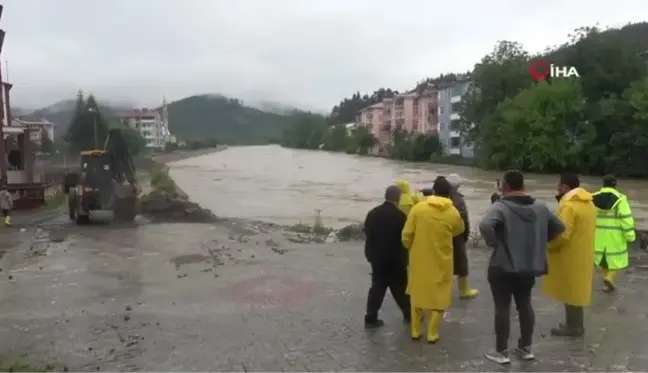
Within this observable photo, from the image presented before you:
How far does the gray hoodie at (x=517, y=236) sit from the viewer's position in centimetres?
573

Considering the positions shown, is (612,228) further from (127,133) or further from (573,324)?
(127,133)

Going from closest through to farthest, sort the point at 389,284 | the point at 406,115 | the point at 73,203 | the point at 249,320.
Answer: the point at 389,284, the point at 249,320, the point at 73,203, the point at 406,115

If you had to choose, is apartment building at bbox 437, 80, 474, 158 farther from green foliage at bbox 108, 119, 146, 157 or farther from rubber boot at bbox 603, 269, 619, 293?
rubber boot at bbox 603, 269, 619, 293

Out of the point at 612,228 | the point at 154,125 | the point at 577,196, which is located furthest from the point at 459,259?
the point at 154,125

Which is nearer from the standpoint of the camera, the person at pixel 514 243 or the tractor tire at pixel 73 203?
the person at pixel 514 243

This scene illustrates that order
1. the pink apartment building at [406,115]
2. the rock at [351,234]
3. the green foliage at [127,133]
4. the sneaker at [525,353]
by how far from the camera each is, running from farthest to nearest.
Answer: the pink apartment building at [406,115] → the green foliage at [127,133] → the rock at [351,234] → the sneaker at [525,353]

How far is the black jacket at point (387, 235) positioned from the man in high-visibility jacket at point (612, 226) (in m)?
3.22

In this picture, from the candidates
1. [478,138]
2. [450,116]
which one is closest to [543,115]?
[478,138]

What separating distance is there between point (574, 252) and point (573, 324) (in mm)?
743

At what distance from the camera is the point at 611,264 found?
29.0ft

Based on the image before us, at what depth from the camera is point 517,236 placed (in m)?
5.74

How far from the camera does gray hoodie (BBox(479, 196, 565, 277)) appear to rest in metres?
5.73

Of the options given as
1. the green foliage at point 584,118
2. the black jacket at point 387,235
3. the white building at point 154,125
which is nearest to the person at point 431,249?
the black jacket at point 387,235

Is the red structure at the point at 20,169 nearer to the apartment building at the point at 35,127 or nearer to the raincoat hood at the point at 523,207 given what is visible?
the apartment building at the point at 35,127
